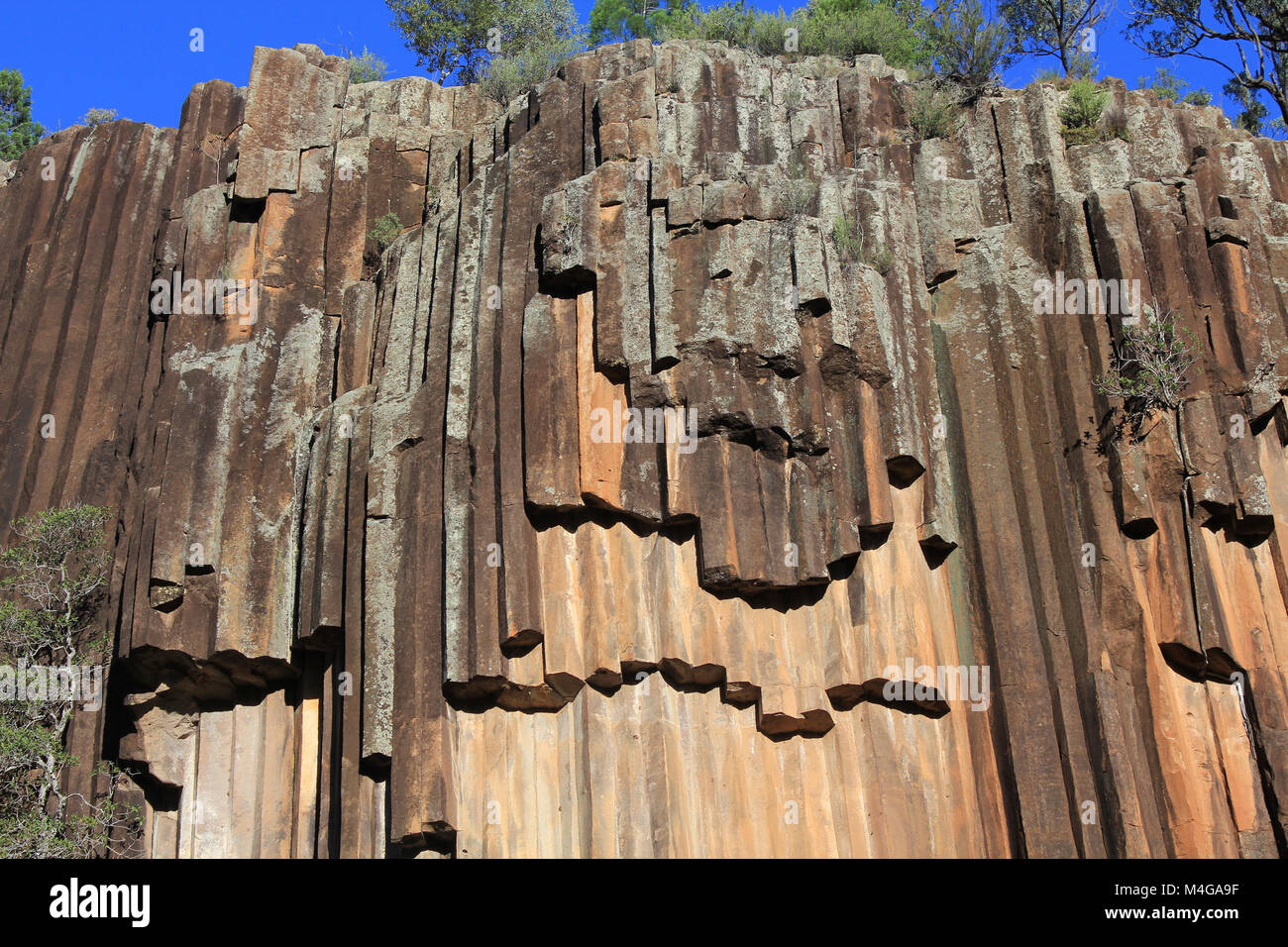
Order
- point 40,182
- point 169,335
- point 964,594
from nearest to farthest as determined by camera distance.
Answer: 1. point 964,594
2. point 169,335
3. point 40,182

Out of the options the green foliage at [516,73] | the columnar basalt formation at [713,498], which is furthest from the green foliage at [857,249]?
the green foliage at [516,73]

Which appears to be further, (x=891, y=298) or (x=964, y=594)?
(x=891, y=298)

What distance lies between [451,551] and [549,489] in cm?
119

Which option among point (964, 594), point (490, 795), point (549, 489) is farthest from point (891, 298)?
point (490, 795)

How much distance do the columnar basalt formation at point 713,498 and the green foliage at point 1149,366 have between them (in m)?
0.20

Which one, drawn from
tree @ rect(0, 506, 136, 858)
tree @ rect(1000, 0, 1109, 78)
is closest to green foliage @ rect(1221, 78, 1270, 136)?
tree @ rect(1000, 0, 1109, 78)

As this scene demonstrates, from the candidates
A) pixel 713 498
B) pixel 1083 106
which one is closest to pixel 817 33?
pixel 1083 106

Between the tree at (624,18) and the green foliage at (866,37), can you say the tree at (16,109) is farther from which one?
the green foliage at (866,37)

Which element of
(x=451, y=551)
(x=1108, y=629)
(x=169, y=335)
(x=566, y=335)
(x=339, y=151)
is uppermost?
(x=339, y=151)

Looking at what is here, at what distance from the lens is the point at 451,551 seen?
1450 cm

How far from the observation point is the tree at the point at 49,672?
15.4 metres

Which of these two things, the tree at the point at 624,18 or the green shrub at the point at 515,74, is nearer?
the green shrub at the point at 515,74

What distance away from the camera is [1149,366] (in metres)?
15.2

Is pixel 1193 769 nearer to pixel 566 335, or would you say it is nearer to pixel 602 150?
pixel 566 335
